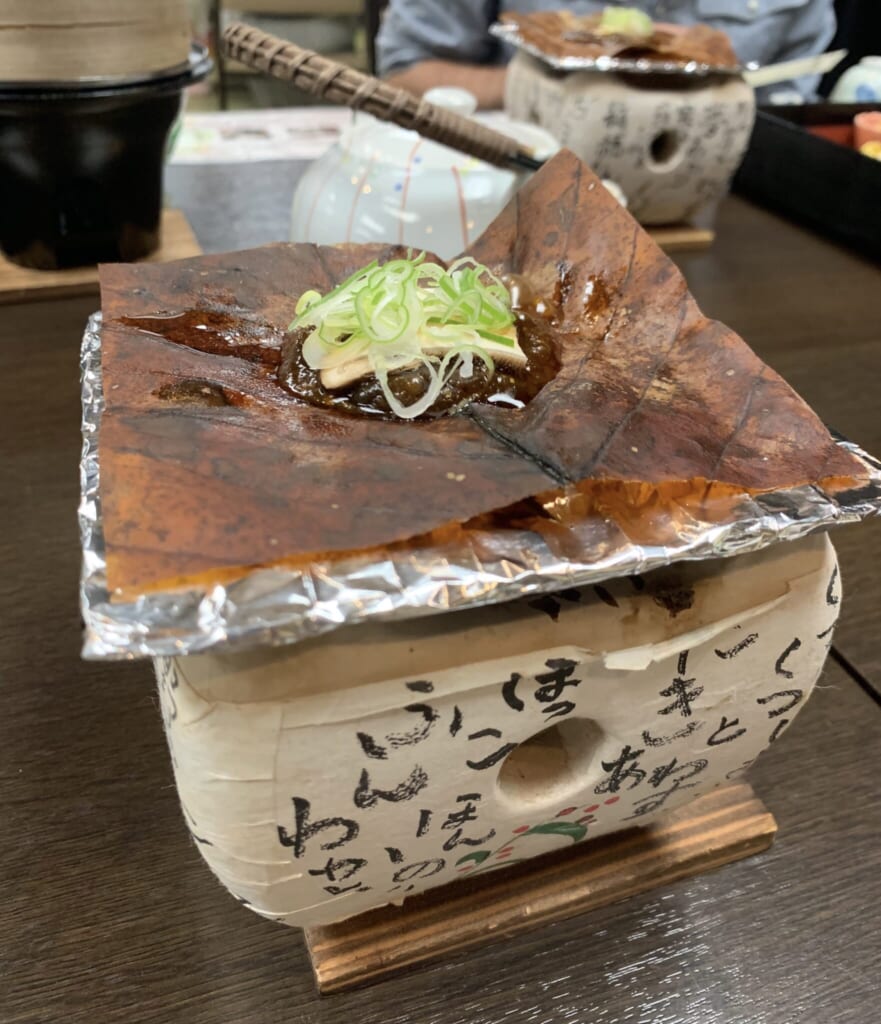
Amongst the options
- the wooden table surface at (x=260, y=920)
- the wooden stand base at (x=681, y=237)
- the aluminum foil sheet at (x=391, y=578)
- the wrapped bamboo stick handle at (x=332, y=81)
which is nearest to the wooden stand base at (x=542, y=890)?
the wooden table surface at (x=260, y=920)

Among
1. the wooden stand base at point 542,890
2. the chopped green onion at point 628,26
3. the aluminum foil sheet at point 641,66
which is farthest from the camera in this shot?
the chopped green onion at point 628,26

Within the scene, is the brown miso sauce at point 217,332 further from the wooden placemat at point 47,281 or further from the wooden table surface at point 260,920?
the wooden placemat at point 47,281

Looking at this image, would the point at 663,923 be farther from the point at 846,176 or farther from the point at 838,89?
the point at 838,89

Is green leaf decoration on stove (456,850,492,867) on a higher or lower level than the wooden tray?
lower

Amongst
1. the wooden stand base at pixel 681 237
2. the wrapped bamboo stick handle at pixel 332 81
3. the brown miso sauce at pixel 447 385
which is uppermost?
the wrapped bamboo stick handle at pixel 332 81

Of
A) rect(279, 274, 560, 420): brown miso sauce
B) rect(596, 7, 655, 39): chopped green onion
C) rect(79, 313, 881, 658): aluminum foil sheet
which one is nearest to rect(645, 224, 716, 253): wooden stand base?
rect(596, 7, 655, 39): chopped green onion

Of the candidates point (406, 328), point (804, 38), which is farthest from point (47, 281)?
point (804, 38)

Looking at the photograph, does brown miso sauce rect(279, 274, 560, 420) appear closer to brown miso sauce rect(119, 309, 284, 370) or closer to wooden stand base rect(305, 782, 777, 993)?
brown miso sauce rect(119, 309, 284, 370)

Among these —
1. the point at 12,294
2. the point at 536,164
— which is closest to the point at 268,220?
Result: the point at 12,294
